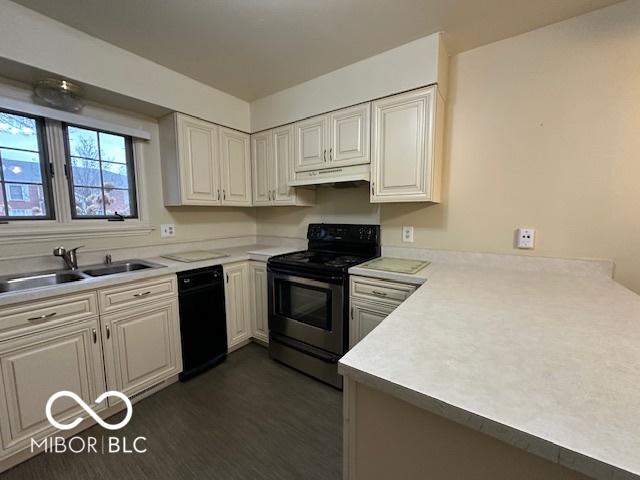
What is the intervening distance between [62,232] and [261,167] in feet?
5.32

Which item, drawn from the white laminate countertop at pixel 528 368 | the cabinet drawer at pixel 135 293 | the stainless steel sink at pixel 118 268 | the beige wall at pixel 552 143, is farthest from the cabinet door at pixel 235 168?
the white laminate countertop at pixel 528 368

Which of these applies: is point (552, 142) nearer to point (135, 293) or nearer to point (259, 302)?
point (259, 302)

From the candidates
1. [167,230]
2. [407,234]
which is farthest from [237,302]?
[407,234]

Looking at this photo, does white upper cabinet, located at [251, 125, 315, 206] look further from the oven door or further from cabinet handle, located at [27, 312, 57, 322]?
cabinet handle, located at [27, 312, 57, 322]

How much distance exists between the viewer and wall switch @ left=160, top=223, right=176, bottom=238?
2.46 meters

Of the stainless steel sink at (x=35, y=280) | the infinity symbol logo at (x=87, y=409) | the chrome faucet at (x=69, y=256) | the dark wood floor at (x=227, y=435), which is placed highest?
the chrome faucet at (x=69, y=256)

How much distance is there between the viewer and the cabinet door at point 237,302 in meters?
2.36

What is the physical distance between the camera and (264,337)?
2516mm

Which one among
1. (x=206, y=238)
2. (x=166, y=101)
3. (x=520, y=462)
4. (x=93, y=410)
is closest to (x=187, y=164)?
(x=166, y=101)

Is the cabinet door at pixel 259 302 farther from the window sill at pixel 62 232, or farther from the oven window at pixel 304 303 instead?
the window sill at pixel 62 232

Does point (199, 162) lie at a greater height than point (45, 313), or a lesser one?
greater

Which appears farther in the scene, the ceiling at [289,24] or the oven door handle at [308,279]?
the oven door handle at [308,279]

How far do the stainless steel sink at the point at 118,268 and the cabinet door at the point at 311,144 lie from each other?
1.43m

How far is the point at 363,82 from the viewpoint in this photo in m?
2.00
